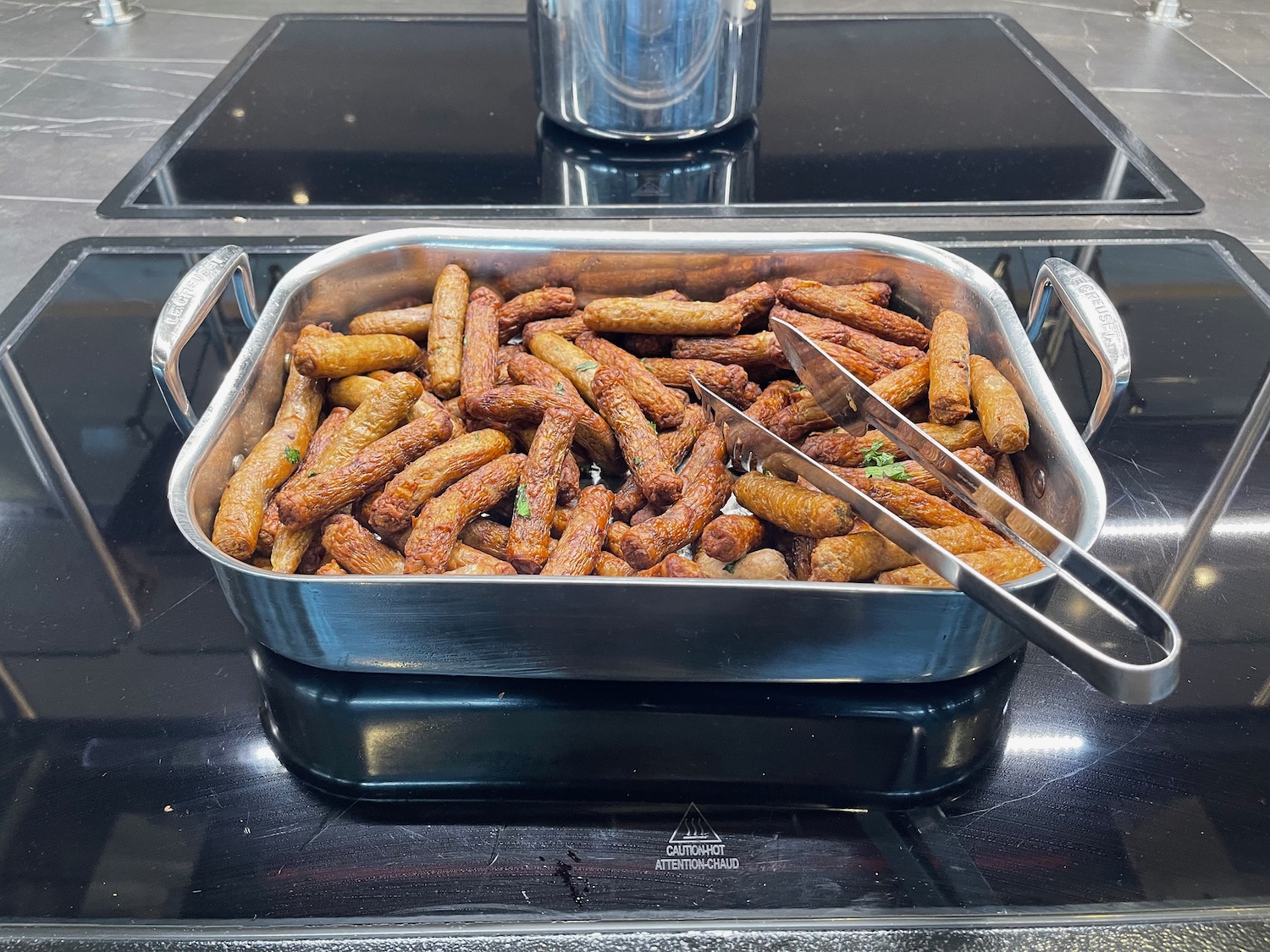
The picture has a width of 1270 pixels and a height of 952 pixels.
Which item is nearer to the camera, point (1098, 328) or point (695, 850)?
point (695, 850)

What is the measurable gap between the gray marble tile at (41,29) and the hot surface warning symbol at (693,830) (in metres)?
Result: 2.28

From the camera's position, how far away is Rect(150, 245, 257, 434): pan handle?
89 centimetres

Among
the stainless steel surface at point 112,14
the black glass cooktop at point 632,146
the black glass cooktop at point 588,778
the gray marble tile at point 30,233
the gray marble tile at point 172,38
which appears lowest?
the black glass cooktop at point 588,778

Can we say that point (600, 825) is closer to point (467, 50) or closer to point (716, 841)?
point (716, 841)

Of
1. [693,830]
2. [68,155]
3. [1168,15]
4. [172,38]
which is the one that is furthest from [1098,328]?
[172,38]

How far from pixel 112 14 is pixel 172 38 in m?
0.22

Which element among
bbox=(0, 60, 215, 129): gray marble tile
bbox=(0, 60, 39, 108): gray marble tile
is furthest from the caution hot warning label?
bbox=(0, 60, 39, 108): gray marble tile

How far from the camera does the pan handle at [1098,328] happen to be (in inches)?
35.3

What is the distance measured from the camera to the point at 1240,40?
222 centimetres

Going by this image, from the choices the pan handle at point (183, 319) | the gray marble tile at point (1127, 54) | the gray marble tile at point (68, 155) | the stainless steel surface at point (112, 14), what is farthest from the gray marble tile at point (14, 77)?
the gray marble tile at point (1127, 54)

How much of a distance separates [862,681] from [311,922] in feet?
1.52

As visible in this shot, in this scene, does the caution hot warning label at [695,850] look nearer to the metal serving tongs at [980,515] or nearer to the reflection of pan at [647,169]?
the metal serving tongs at [980,515]

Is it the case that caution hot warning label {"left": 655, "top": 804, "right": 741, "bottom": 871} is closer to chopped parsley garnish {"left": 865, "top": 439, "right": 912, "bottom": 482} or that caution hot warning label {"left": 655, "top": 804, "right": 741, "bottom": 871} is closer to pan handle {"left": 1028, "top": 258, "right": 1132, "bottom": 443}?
chopped parsley garnish {"left": 865, "top": 439, "right": 912, "bottom": 482}

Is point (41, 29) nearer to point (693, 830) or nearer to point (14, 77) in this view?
point (14, 77)
